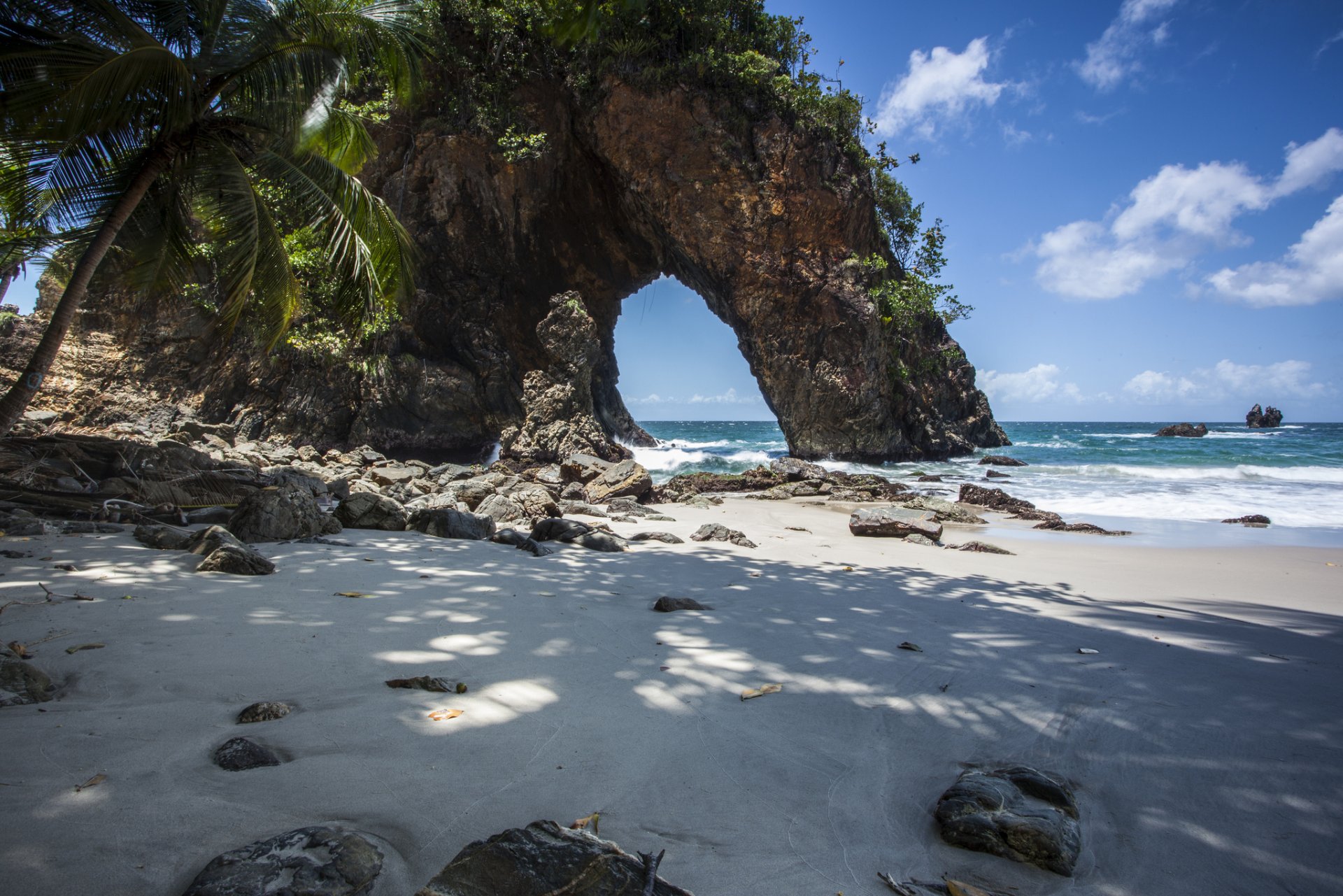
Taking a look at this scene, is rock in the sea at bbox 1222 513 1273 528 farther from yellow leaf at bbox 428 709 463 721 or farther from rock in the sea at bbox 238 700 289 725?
rock in the sea at bbox 238 700 289 725

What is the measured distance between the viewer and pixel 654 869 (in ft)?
3.60

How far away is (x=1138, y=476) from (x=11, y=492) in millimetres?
19186

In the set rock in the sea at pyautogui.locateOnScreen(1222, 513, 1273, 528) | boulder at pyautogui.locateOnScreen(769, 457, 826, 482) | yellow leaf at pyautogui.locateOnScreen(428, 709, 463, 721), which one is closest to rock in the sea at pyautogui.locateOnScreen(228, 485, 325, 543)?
yellow leaf at pyautogui.locateOnScreen(428, 709, 463, 721)

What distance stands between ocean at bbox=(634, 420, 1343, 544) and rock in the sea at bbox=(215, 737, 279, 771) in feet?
34.2

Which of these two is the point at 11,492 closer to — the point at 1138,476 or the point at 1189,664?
the point at 1189,664

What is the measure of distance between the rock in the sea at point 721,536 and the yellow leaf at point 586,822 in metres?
4.45

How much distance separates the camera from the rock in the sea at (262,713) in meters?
1.68

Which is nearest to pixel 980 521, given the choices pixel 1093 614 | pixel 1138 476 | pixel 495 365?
pixel 1093 614

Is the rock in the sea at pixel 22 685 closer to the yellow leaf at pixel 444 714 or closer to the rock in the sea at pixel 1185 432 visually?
the yellow leaf at pixel 444 714

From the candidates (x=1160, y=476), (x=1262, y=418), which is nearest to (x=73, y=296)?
(x=1160, y=476)

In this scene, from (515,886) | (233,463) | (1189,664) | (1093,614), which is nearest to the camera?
(515,886)

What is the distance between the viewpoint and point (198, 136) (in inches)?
207

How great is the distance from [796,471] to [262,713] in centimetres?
1152

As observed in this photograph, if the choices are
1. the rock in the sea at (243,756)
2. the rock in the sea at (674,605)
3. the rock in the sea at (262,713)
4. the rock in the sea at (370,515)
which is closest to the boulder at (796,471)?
the rock in the sea at (370,515)
